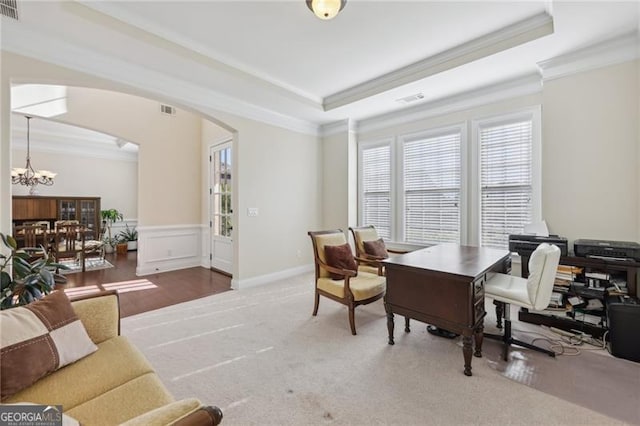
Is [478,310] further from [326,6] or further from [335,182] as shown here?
[335,182]

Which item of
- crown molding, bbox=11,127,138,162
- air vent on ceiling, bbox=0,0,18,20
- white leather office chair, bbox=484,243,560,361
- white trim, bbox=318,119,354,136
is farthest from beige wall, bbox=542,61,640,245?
crown molding, bbox=11,127,138,162

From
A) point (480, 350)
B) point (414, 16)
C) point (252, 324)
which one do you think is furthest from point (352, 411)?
point (414, 16)

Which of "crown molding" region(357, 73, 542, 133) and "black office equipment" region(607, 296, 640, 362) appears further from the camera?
"crown molding" region(357, 73, 542, 133)

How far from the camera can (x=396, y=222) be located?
15.6 ft

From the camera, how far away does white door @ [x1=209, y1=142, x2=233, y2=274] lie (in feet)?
17.0

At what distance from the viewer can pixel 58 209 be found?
6625 mm

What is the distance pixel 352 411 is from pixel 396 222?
134 inches

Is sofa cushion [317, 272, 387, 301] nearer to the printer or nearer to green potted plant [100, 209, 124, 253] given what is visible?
the printer

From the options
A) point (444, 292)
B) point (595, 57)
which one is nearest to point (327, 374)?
point (444, 292)

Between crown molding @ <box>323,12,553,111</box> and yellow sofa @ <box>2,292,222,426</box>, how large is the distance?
3738mm

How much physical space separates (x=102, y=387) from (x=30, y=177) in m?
7.43

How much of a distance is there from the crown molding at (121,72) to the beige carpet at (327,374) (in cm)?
265

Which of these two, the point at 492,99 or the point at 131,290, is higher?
the point at 492,99

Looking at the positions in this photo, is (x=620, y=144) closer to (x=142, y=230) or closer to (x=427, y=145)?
(x=427, y=145)
